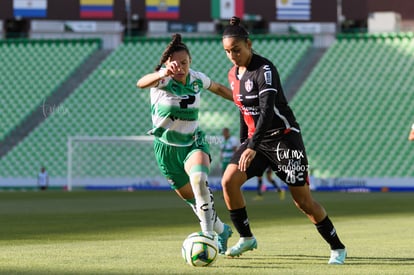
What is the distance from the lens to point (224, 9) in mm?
38625

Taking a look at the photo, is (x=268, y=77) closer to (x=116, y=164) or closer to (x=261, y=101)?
(x=261, y=101)

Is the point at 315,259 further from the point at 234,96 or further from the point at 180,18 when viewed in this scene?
the point at 180,18

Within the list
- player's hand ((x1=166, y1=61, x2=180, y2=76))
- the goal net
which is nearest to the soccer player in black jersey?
player's hand ((x1=166, y1=61, x2=180, y2=76))

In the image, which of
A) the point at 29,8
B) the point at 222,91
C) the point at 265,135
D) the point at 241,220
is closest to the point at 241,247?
the point at 241,220

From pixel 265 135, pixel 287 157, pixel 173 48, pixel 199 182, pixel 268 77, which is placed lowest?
pixel 199 182

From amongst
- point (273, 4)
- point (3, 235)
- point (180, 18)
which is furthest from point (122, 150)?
point (3, 235)

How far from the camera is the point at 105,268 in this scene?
25.6 ft

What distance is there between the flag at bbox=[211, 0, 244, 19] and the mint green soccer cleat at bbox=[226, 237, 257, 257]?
30.1 m

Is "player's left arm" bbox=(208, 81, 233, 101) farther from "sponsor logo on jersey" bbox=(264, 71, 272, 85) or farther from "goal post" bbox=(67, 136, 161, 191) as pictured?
"goal post" bbox=(67, 136, 161, 191)

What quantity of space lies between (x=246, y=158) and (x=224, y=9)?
30.8 metres

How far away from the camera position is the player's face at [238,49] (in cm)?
861

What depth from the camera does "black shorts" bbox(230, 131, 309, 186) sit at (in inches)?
336

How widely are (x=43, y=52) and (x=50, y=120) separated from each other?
14.4 feet

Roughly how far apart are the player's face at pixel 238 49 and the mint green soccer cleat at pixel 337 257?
1.94 meters
